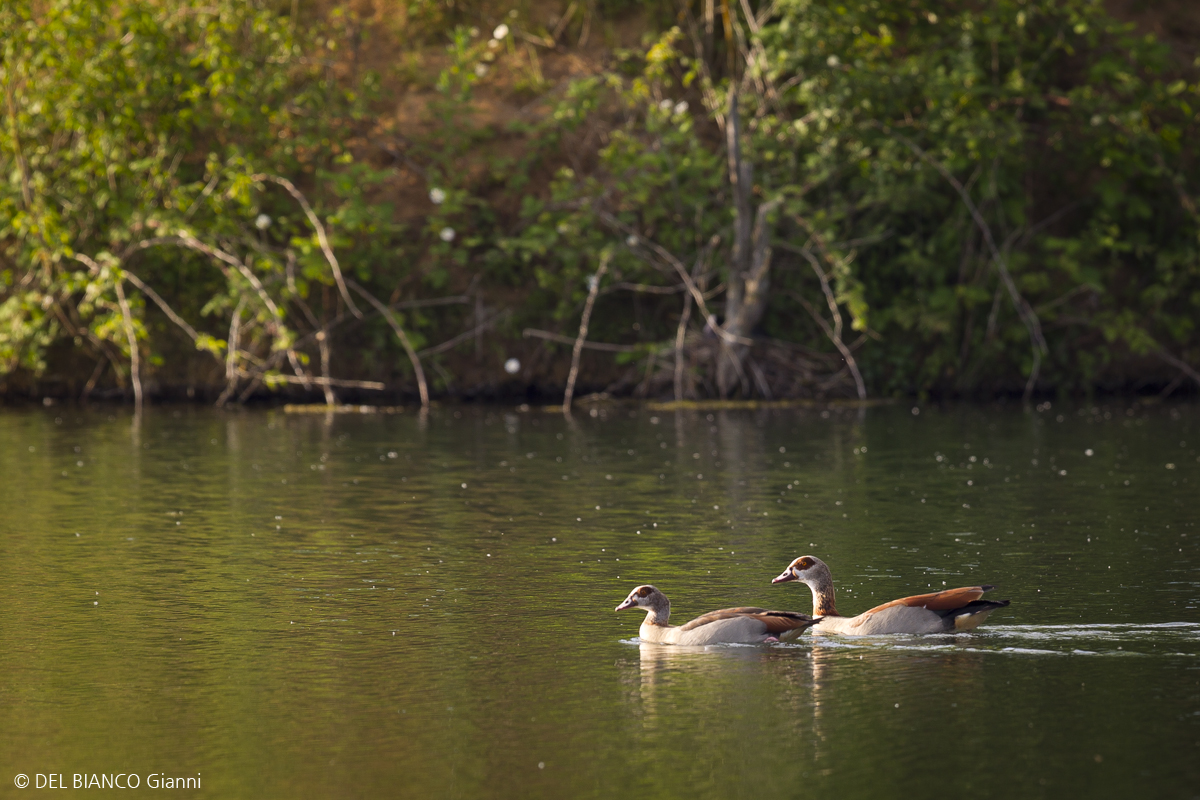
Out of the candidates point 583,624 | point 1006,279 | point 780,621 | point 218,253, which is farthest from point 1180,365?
point 780,621

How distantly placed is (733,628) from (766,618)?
20 centimetres

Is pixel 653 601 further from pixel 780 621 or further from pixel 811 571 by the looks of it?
pixel 811 571

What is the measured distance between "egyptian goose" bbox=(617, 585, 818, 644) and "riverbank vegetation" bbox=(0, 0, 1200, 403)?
19.0m

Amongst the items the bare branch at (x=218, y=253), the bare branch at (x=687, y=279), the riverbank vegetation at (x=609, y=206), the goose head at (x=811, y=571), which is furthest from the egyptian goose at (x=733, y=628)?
the bare branch at (x=687, y=279)

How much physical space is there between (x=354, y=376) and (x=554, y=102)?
6.30 m

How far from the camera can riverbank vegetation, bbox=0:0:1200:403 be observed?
99.5 feet

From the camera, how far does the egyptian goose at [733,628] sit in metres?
10.5

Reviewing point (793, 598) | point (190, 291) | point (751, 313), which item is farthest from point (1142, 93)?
point (793, 598)

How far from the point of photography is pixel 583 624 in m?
11.3

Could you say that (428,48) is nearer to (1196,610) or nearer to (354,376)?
(354,376)

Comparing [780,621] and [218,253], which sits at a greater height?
[218,253]

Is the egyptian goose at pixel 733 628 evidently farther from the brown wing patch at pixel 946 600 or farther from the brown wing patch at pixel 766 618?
the brown wing patch at pixel 946 600

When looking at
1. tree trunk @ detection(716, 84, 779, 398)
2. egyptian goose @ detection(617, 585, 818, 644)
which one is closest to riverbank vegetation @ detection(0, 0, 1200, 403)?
tree trunk @ detection(716, 84, 779, 398)

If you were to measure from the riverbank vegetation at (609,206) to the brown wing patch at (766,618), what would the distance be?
19.0 metres
